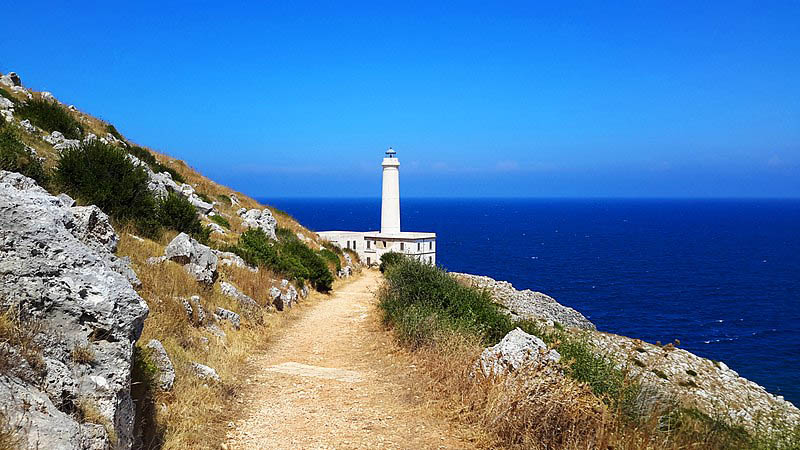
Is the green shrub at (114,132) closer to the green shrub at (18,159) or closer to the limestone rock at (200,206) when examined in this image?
the limestone rock at (200,206)

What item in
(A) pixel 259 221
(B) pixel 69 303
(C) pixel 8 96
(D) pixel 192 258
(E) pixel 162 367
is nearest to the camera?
(B) pixel 69 303

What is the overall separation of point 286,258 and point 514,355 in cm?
1338

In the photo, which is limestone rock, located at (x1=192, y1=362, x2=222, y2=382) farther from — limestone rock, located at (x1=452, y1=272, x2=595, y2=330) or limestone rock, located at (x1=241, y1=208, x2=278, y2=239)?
limestone rock, located at (x1=452, y1=272, x2=595, y2=330)

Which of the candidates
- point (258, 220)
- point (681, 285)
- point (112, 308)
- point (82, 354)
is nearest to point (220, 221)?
point (258, 220)

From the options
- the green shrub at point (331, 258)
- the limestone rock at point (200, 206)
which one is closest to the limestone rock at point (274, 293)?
the limestone rock at point (200, 206)

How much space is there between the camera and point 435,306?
12469 millimetres

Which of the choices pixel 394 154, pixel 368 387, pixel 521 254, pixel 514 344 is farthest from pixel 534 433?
pixel 521 254

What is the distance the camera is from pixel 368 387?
8.83 metres

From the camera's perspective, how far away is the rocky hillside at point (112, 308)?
13.2 ft

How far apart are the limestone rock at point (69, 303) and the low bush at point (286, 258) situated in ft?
38.3

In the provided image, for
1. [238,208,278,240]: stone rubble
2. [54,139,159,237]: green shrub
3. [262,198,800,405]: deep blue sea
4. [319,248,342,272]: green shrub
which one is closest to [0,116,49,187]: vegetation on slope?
[54,139,159,237]: green shrub

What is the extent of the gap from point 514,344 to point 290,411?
336 centimetres

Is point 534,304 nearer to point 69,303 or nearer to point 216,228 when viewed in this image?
point 216,228

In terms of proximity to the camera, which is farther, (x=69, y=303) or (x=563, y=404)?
(x=563, y=404)
